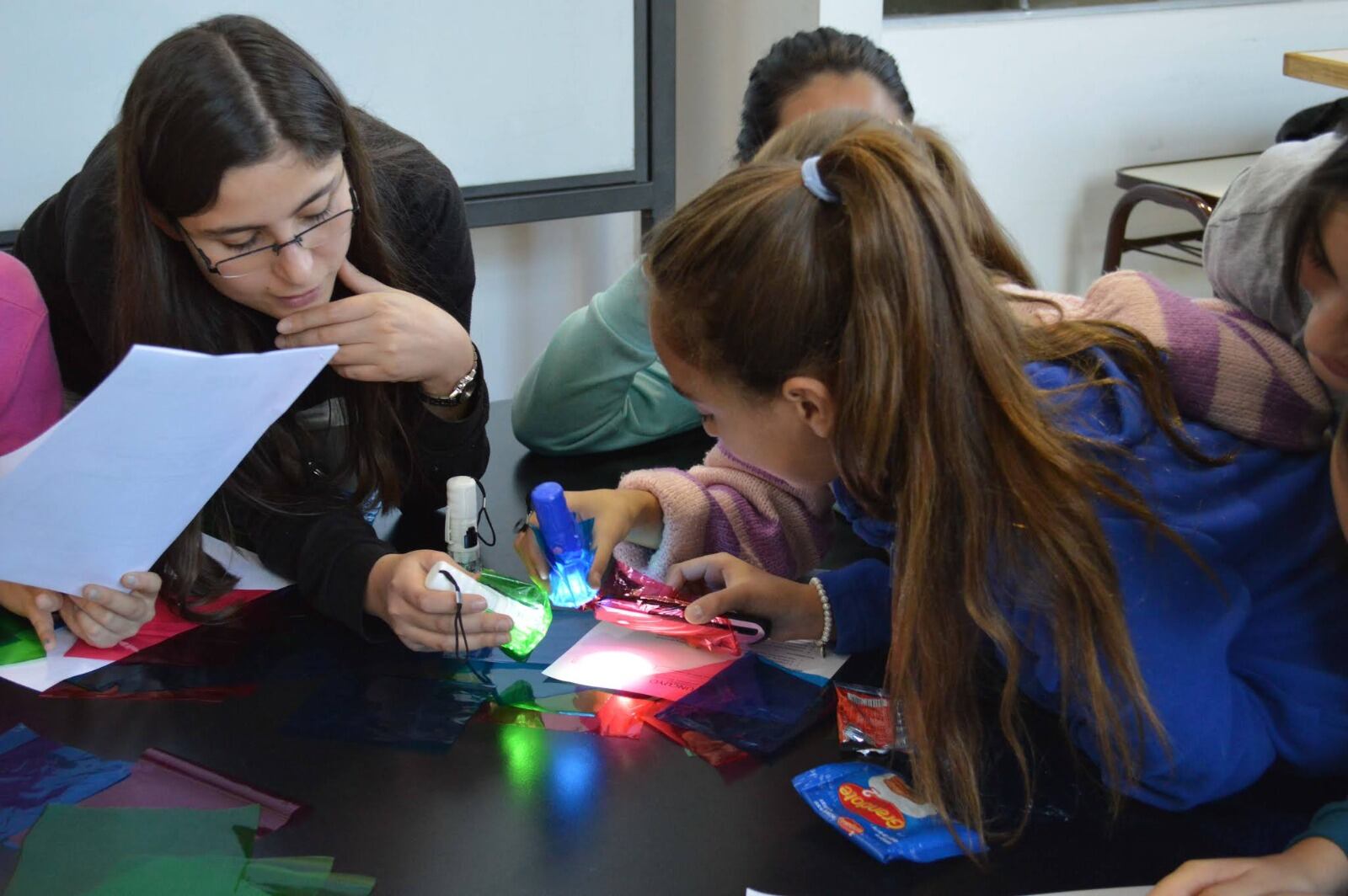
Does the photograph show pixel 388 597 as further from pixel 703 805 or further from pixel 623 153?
pixel 623 153

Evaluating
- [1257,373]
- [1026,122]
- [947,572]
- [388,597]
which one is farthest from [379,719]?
[1026,122]

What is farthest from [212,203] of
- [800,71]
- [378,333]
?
[800,71]

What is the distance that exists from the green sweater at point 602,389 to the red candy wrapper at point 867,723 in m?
0.57

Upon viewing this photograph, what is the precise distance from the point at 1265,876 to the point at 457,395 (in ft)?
2.80

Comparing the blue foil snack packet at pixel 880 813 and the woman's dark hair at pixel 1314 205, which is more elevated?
the woman's dark hair at pixel 1314 205

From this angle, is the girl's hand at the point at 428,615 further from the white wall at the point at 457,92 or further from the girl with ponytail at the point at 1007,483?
the white wall at the point at 457,92

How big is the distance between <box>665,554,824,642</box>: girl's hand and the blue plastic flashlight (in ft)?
0.37

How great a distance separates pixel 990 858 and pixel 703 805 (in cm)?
19

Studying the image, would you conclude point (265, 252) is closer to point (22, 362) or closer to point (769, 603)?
point (22, 362)

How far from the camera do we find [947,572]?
0.85 meters

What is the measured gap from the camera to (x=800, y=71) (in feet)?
5.01

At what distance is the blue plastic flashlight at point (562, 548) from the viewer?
1091 millimetres

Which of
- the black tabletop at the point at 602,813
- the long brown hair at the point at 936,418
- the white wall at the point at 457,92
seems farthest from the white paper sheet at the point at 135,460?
the white wall at the point at 457,92

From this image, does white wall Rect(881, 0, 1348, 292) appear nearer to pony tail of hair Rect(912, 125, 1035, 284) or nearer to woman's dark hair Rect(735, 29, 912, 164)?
woman's dark hair Rect(735, 29, 912, 164)
